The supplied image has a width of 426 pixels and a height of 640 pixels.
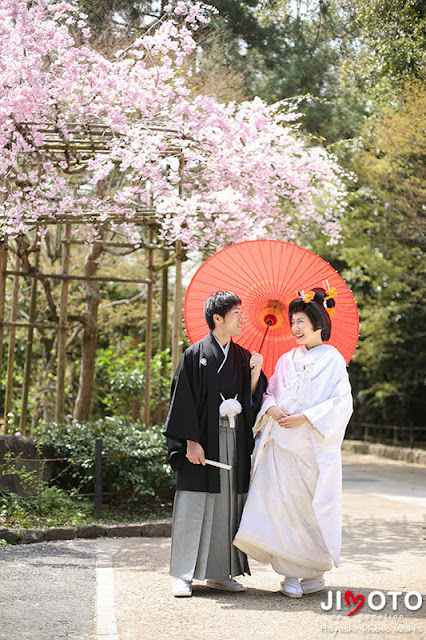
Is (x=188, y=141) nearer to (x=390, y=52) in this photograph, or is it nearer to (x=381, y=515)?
(x=381, y=515)

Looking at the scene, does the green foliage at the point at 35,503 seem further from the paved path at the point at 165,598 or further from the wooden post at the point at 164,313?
the wooden post at the point at 164,313

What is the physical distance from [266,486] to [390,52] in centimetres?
839

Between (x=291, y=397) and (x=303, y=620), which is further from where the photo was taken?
(x=291, y=397)

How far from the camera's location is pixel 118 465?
22.5 feet

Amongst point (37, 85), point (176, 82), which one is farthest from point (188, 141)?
point (37, 85)

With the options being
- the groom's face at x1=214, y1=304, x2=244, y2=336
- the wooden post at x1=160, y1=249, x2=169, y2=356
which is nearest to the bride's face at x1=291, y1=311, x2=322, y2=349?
the groom's face at x1=214, y1=304, x2=244, y2=336

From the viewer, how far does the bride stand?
13.0 feet

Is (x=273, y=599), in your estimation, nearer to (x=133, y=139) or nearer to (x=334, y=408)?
(x=334, y=408)

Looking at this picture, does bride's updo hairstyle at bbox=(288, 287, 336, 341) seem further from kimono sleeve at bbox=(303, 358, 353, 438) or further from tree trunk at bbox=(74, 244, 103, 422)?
tree trunk at bbox=(74, 244, 103, 422)

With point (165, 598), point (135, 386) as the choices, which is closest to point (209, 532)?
point (165, 598)

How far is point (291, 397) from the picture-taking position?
13.4 feet

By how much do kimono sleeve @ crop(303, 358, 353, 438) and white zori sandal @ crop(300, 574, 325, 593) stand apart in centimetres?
80

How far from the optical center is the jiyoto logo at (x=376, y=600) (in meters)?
3.72

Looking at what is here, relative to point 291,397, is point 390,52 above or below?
above
